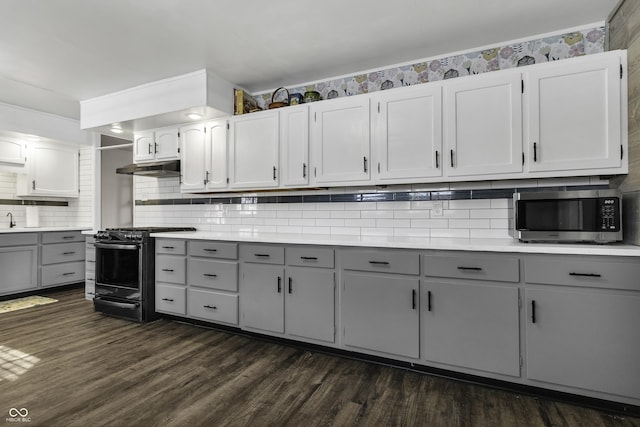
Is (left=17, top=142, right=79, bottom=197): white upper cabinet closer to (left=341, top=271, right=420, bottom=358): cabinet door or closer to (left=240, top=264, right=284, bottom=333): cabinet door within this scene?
(left=240, top=264, right=284, bottom=333): cabinet door

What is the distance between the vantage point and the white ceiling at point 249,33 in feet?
7.88

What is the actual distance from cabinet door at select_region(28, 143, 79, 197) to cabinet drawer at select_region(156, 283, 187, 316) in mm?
3048

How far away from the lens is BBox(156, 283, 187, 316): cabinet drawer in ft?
11.2

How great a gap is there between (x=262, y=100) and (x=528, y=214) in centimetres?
295

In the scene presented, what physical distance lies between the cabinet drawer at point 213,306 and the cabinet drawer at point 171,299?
3.0 inches

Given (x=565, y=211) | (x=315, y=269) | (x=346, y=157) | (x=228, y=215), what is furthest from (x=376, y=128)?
(x=228, y=215)

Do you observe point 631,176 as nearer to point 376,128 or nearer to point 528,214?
point 528,214

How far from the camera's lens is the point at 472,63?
297 cm

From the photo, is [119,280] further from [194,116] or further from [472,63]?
[472,63]

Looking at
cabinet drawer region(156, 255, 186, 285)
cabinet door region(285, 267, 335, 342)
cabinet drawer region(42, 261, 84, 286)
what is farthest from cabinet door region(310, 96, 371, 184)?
cabinet drawer region(42, 261, 84, 286)

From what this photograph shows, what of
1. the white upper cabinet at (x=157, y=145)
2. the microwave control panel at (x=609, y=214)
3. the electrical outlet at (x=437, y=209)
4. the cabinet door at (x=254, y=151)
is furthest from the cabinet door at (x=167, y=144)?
the microwave control panel at (x=609, y=214)

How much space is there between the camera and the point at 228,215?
4059mm

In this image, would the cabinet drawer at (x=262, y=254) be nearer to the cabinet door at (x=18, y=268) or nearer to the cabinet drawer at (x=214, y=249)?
the cabinet drawer at (x=214, y=249)

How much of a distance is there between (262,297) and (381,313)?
1.06 metres
